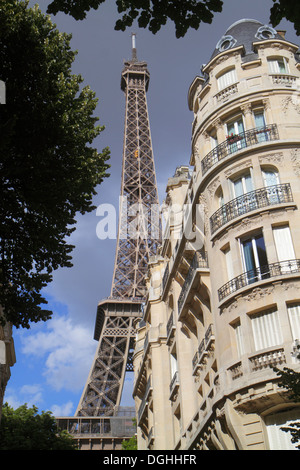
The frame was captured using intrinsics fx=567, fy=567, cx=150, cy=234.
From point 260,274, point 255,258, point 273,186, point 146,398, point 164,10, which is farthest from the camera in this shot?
point 146,398

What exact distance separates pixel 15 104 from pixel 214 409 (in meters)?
11.7

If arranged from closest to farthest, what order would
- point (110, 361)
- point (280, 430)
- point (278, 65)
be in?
point (280, 430) → point (278, 65) → point (110, 361)

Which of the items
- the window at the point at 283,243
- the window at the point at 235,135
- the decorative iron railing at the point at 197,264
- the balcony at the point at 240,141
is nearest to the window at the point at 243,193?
the balcony at the point at 240,141

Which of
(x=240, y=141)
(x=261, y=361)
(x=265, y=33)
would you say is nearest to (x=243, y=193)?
(x=240, y=141)

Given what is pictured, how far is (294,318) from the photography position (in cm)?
1784

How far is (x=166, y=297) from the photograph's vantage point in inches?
1249

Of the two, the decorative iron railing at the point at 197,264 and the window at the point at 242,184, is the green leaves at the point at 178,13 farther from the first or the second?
the decorative iron railing at the point at 197,264

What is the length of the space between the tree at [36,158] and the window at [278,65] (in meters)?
11.1

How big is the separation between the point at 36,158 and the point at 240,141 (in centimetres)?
1053

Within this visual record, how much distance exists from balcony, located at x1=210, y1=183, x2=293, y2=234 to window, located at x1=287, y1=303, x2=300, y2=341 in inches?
153

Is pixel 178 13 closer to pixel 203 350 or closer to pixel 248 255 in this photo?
pixel 248 255

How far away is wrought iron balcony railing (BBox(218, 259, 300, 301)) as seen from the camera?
1856 cm
